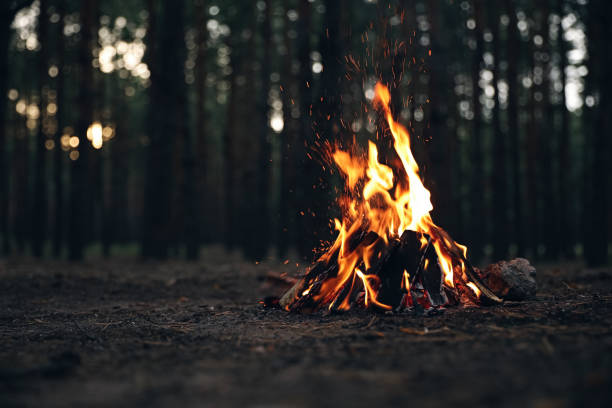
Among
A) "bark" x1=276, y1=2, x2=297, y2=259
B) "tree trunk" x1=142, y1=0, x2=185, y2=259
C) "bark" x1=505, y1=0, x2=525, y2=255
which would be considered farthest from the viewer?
"bark" x1=276, y1=2, x2=297, y2=259

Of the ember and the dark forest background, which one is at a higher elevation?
the dark forest background

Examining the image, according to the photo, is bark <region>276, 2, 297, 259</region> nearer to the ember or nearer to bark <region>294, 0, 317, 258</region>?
bark <region>294, 0, 317, 258</region>

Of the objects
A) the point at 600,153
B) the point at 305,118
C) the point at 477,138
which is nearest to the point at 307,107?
the point at 305,118

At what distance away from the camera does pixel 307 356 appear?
361cm

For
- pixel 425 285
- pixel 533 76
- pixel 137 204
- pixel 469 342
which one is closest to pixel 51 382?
pixel 469 342

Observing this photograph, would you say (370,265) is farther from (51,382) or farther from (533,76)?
(533,76)

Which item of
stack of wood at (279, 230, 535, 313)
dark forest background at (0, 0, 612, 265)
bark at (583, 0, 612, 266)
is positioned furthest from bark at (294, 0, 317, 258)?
bark at (583, 0, 612, 266)

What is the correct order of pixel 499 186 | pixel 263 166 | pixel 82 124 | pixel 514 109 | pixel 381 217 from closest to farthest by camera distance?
pixel 381 217 < pixel 82 124 < pixel 499 186 < pixel 514 109 < pixel 263 166

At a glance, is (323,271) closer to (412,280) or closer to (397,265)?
(397,265)

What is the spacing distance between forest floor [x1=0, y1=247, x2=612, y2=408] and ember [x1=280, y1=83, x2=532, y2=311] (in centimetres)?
31

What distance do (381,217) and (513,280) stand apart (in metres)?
1.62

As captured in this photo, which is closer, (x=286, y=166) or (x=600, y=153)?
(x=600, y=153)

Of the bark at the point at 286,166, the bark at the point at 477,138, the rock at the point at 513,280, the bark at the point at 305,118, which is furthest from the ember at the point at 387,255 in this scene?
the bark at the point at 286,166

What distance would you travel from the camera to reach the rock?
555cm
